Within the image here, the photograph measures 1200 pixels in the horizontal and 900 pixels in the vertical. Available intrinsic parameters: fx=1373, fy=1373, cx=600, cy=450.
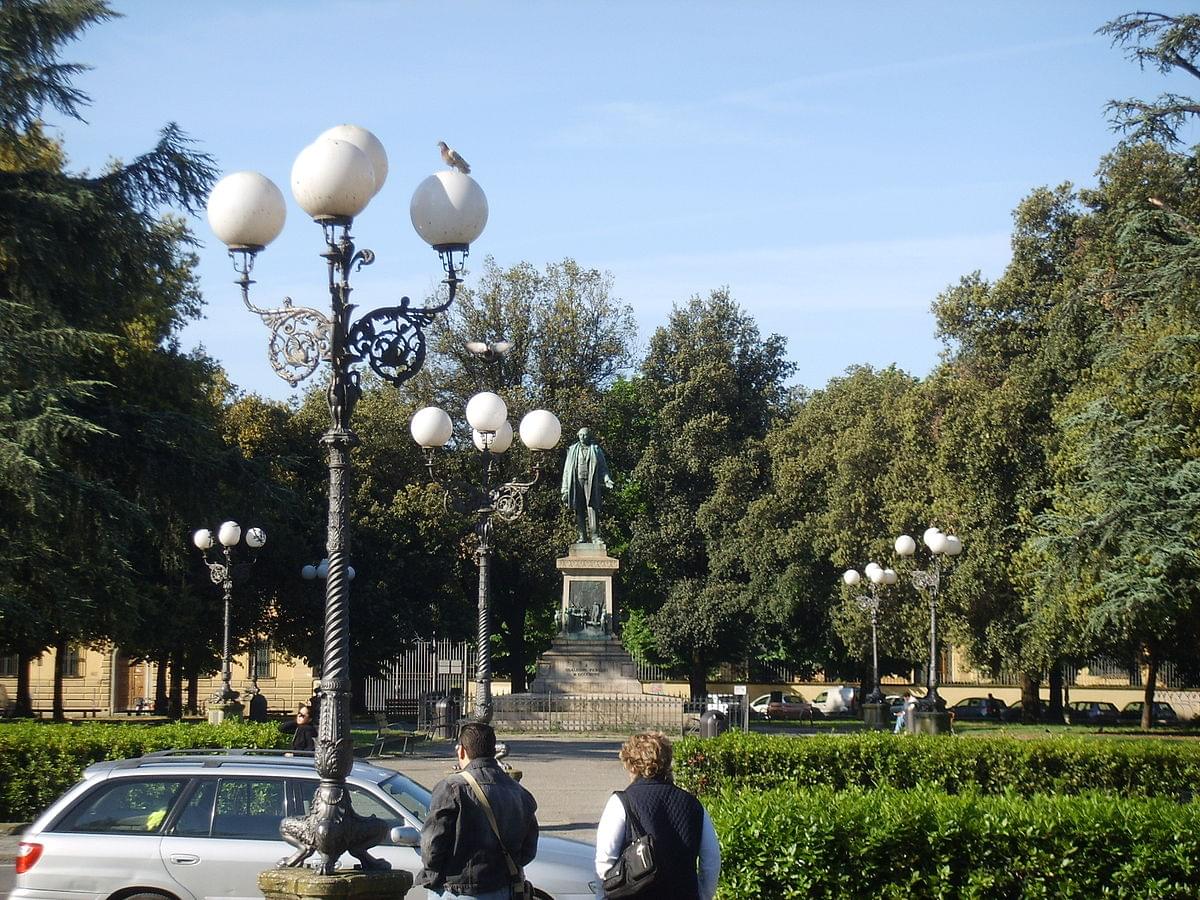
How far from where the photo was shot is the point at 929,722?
2356 centimetres

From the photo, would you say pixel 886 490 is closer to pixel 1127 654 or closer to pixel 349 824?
pixel 1127 654

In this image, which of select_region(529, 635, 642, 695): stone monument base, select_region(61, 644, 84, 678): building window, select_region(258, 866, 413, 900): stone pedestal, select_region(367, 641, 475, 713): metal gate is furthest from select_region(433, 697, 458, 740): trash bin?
select_region(61, 644, 84, 678): building window

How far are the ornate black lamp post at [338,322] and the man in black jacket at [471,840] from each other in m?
0.66

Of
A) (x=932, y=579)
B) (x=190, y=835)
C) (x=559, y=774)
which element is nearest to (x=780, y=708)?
(x=932, y=579)

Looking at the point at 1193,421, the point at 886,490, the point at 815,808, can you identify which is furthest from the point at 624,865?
the point at 886,490

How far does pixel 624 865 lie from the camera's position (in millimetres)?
6148

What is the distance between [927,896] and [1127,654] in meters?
35.1

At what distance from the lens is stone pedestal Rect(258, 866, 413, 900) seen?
6641 millimetres

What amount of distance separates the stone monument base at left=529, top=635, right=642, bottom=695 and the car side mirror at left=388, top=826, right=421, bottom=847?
80.9ft

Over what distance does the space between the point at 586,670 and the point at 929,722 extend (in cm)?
1184

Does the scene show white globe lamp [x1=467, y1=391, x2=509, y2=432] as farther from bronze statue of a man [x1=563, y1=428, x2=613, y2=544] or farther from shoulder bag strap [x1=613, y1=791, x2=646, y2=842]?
bronze statue of a man [x1=563, y1=428, x2=613, y2=544]

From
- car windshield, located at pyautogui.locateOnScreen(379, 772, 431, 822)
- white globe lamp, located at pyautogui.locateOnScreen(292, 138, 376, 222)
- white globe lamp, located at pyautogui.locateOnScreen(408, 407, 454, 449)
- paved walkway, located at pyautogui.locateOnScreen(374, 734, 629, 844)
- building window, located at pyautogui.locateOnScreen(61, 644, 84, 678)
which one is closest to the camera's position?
white globe lamp, located at pyautogui.locateOnScreen(292, 138, 376, 222)

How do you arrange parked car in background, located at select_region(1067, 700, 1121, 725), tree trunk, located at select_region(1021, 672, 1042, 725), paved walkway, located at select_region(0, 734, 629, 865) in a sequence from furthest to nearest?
parked car in background, located at select_region(1067, 700, 1121, 725)
tree trunk, located at select_region(1021, 672, 1042, 725)
paved walkway, located at select_region(0, 734, 629, 865)

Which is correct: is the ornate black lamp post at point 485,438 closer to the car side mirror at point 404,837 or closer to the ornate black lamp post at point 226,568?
the car side mirror at point 404,837
